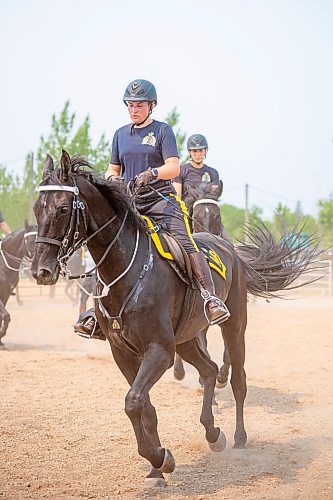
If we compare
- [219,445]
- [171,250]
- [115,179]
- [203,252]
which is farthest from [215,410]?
[115,179]

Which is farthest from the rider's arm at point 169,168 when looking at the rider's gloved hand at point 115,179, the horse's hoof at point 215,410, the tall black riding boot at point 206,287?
the horse's hoof at point 215,410

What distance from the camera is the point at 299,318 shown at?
1919cm

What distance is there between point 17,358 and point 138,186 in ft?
23.5

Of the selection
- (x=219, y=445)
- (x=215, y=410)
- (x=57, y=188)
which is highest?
(x=57, y=188)

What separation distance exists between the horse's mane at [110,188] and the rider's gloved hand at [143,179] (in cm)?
18

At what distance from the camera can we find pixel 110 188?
19.5ft

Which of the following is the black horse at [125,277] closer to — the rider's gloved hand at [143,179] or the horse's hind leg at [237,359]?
the rider's gloved hand at [143,179]

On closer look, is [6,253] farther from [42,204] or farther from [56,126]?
[56,126]

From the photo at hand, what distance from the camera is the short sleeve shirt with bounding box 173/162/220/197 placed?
10.5m

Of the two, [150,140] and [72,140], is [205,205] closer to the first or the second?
[150,140]

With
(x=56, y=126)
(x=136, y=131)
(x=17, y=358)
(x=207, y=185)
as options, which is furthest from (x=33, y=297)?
(x=136, y=131)

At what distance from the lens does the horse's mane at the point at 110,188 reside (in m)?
5.84

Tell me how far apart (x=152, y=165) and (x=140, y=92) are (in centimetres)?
67

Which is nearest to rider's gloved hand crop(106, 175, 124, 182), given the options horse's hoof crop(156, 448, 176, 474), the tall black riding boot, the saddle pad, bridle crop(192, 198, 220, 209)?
the saddle pad
